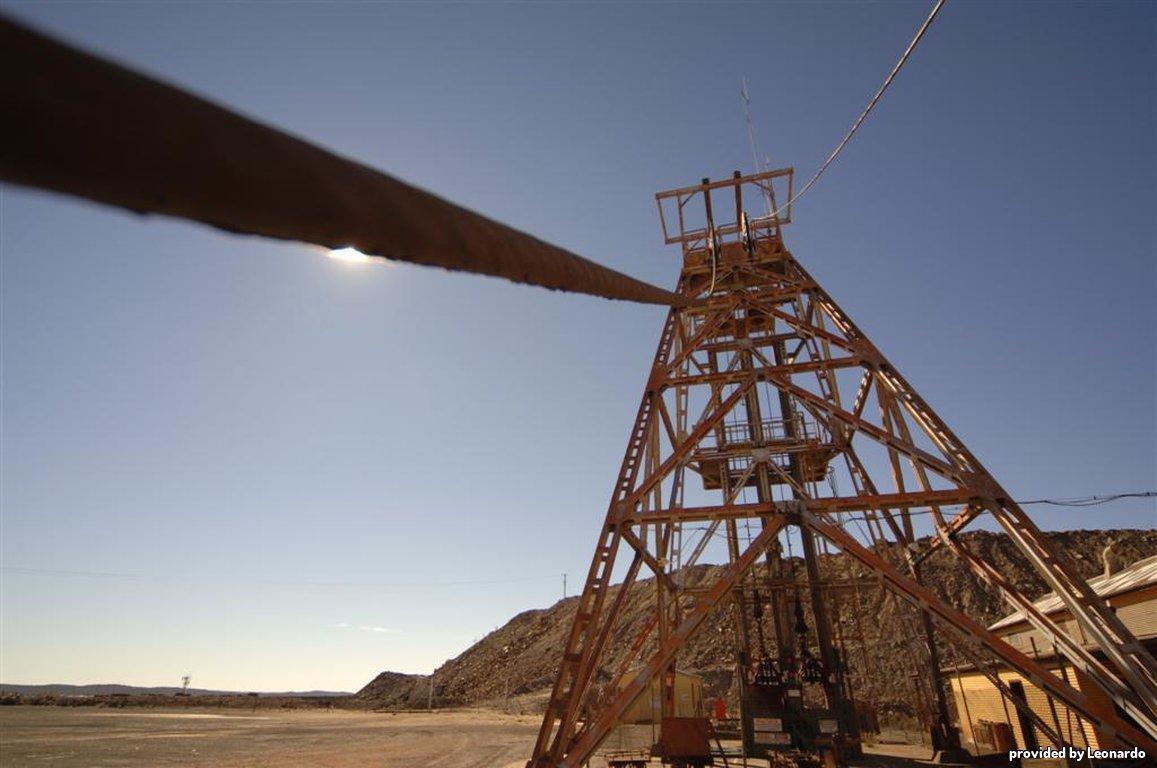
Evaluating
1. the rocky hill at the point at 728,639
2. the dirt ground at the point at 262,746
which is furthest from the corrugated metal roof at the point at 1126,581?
the dirt ground at the point at 262,746

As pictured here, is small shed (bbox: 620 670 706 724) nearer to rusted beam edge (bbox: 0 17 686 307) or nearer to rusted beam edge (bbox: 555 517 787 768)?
rusted beam edge (bbox: 555 517 787 768)

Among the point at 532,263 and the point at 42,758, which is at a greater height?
the point at 532,263

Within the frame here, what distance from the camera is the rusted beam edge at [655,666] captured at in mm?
6648

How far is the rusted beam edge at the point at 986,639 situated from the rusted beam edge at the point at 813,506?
25cm

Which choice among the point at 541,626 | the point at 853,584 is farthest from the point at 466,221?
the point at 541,626

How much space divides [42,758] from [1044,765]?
3061 cm

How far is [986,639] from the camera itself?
644 centimetres

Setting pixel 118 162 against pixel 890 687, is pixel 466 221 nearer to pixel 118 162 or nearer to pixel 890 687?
pixel 118 162

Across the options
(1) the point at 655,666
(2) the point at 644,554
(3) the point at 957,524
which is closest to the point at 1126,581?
(3) the point at 957,524

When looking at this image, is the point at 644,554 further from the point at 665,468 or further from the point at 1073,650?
the point at 1073,650

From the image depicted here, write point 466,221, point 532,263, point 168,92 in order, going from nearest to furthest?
point 168,92
point 466,221
point 532,263

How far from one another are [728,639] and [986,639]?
51.1 meters

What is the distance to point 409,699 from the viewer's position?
7375cm

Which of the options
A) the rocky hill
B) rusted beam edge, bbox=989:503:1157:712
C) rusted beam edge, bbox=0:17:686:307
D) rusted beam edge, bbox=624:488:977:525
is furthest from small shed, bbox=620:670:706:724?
rusted beam edge, bbox=0:17:686:307
